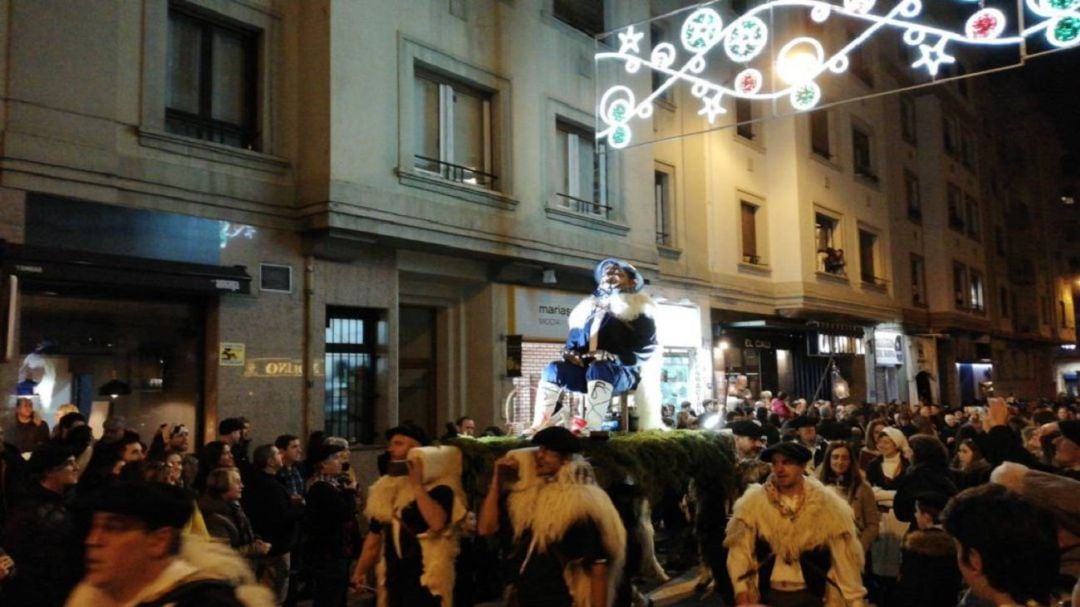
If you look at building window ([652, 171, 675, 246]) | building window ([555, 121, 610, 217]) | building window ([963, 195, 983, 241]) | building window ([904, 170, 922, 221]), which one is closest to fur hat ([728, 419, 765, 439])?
building window ([555, 121, 610, 217])

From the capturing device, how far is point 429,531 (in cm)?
511

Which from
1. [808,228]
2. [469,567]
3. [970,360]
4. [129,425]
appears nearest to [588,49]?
[808,228]

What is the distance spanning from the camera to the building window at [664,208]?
1844 cm

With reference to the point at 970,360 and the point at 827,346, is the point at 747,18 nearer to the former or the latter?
the point at 827,346

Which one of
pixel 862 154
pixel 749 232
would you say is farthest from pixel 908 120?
pixel 749 232

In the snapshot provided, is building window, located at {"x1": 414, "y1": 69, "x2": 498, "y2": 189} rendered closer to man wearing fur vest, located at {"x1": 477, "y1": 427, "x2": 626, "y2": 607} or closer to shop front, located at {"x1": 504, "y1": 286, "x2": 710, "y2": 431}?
shop front, located at {"x1": 504, "y1": 286, "x2": 710, "y2": 431}

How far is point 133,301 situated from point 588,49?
929 cm

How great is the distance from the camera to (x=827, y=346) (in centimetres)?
2256

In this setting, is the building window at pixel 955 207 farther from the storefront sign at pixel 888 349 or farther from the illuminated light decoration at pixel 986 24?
the illuminated light decoration at pixel 986 24

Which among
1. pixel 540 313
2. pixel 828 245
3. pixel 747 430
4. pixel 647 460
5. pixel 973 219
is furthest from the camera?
pixel 973 219

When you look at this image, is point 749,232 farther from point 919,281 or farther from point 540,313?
point 919,281

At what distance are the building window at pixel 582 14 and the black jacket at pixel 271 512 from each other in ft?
36.6

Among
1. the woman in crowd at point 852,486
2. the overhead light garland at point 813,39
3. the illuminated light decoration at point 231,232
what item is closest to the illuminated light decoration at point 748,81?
the overhead light garland at point 813,39

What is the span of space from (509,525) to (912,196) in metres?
27.9
